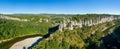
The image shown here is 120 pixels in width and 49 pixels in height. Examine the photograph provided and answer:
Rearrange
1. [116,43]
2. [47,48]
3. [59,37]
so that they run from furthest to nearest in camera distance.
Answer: [116,43] < [59,37] < [47,48]

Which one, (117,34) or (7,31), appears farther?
(7,31)

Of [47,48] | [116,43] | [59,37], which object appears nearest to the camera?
[47,48]

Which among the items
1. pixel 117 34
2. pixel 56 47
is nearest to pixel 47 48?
pixel 56 47

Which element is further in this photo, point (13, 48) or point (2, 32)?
point (2, 32)

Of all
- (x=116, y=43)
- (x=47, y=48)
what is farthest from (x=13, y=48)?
(x=116, y=43)

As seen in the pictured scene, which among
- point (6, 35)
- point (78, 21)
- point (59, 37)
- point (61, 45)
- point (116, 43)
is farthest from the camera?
point (78, 21)

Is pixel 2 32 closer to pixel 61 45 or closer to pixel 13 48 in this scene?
pixel 13 48

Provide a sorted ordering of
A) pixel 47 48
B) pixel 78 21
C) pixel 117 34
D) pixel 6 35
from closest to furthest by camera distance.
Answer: pixel 47 48, pixel 117 34, pixel 6 35, pixel 78 21

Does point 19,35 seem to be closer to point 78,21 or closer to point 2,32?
point 2,32

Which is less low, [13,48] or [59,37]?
[59,37]
